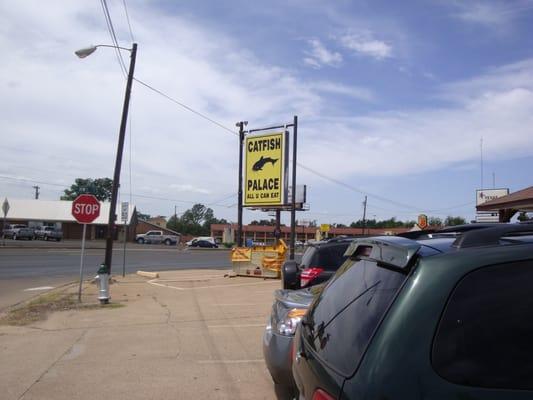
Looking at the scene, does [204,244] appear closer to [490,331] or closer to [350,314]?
[350,314]

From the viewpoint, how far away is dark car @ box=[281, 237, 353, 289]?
9.60 m

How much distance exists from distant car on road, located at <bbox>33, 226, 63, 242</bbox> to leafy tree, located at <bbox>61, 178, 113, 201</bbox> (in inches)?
2489

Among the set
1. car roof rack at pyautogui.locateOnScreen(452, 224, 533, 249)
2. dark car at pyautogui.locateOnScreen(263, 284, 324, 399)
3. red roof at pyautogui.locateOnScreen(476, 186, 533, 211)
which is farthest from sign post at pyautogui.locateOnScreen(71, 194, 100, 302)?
car roof rack at pyautogui.locateOnScreen(452, 224, 533, 249)

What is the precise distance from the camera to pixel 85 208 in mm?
13586

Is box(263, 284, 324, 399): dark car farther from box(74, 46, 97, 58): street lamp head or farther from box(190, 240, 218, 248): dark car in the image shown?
box(190, 240, 218, 248): dark car

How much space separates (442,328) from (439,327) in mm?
12

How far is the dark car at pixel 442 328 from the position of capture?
6.37 feet

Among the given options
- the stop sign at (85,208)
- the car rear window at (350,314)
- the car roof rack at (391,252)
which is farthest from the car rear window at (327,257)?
the car roof rack at (391,252)

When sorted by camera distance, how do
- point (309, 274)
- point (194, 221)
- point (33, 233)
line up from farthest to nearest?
1. point (194, 221)
2. point (33, 233)
3. point (309, 274)

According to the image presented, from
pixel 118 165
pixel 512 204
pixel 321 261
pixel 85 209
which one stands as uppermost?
pixel 118 165

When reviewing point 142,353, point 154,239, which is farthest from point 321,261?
point 154,239

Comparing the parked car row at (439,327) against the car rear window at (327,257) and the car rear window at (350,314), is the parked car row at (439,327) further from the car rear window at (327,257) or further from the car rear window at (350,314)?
the car rear window at (327,257)

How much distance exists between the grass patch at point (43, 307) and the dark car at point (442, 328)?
9.18 meters

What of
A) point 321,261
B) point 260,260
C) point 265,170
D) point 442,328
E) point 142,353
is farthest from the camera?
point 265,170
